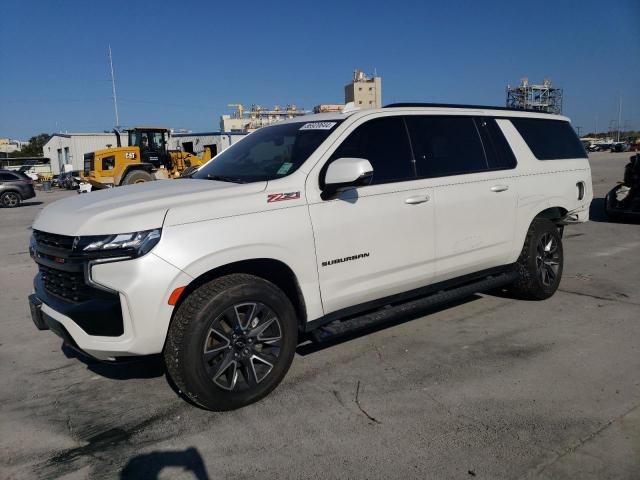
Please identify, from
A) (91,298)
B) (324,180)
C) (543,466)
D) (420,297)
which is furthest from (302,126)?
(543,466)

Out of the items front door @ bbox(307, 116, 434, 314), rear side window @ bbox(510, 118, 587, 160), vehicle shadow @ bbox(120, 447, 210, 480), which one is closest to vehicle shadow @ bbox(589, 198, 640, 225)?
rear side window @ bbox(510, 118, 587, 160)

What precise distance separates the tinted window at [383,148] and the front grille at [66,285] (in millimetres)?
1939

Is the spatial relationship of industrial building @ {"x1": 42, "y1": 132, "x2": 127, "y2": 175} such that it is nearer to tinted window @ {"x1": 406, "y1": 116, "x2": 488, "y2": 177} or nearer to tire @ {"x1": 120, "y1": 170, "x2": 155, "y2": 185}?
tire @ {"x1": 120, "y1": 170, "x2": 155, "y2": 185}

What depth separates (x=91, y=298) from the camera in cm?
304

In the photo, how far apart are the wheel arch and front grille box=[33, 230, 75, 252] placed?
0.75 metres

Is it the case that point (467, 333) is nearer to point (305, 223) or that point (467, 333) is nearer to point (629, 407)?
point (629, 407)

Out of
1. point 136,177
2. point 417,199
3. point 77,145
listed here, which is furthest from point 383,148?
point 77,145

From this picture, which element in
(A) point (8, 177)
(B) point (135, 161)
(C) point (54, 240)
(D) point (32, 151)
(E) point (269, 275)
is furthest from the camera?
(D) point (32, 151)

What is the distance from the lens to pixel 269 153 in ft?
13.8

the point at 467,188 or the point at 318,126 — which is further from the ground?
the point at 318,126

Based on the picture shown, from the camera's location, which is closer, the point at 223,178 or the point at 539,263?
the point at 223,178

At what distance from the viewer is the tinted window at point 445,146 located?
4.32 metres

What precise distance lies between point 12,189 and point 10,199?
1.43ft

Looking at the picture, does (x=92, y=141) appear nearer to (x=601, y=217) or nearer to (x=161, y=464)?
(x=601, y=217)
